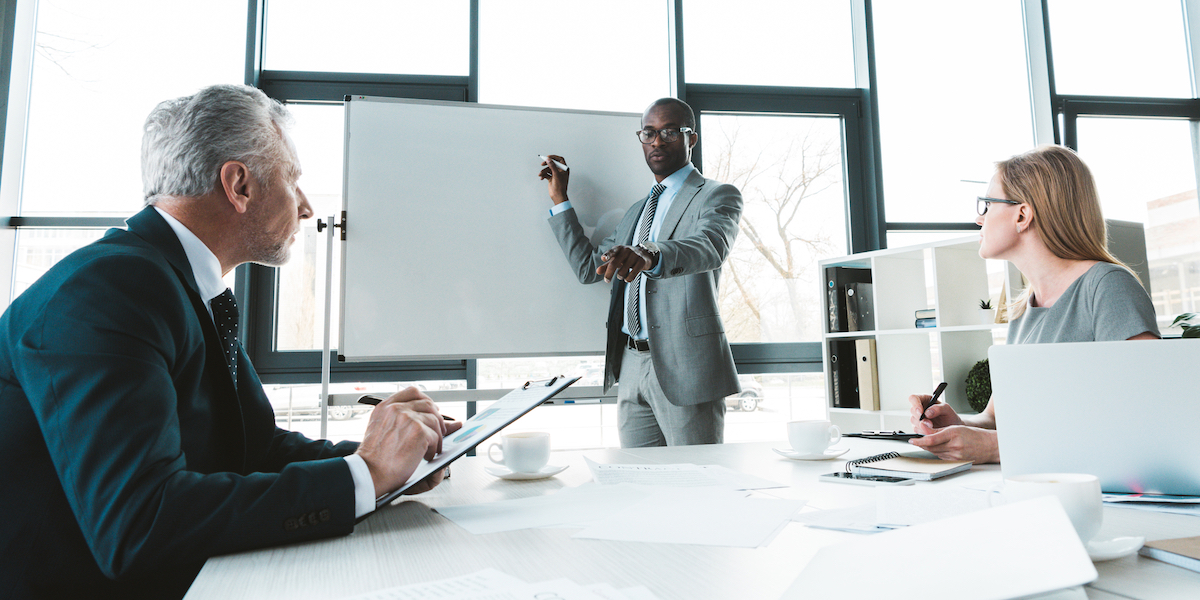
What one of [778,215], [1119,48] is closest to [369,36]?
[778,215]

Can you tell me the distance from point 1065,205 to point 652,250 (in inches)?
39.9

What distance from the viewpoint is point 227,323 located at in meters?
1.11

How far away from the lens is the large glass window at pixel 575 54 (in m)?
3.03

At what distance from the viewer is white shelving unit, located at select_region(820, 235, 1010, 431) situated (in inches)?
108

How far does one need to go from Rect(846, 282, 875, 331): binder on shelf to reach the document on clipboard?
218 centimetres

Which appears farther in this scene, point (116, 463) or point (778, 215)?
point (778, 215)

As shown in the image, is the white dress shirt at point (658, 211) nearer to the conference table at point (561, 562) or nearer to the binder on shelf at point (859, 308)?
the binder on shelf at point (859, 308)

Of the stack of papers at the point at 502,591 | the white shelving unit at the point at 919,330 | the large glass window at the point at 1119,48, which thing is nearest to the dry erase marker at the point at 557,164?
the white shelving unit at the point at 919,330

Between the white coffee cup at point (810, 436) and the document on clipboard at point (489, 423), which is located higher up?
the document on clipboard at point (489, 423)

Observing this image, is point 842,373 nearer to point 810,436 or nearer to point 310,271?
point 810,436

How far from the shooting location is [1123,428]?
0.85 metres

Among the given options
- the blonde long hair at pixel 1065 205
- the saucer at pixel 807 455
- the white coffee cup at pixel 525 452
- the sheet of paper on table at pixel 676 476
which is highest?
the blonde long hair at pixel 1065 205

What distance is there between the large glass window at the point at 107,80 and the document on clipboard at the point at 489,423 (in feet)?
7.84

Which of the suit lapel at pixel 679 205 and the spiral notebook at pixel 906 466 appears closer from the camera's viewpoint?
the spiral notebook at pixel 906 466
